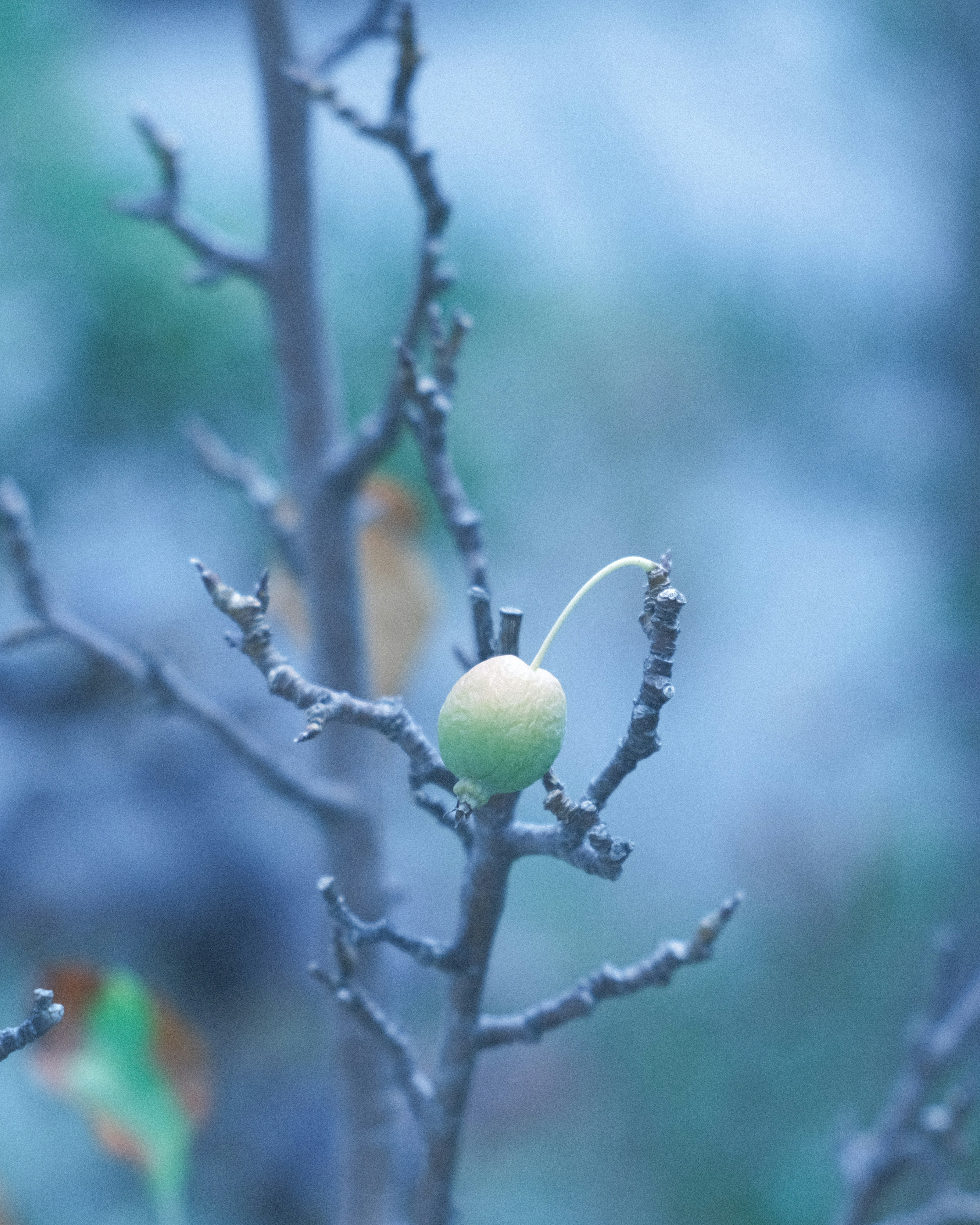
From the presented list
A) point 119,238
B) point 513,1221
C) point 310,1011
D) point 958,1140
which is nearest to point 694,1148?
point 513,1221

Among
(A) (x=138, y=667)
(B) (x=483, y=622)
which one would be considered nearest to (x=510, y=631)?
(B) (x=483, y=622)

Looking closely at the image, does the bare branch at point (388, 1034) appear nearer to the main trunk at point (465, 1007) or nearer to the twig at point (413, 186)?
the main trunk at point (465, 1007)

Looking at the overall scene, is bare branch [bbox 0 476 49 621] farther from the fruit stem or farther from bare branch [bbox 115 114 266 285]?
the fruit stem

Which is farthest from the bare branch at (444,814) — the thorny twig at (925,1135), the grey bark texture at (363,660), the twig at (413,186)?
the thorny twig at (925,1135)

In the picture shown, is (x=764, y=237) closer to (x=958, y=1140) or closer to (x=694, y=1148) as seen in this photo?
(x=694, y=1148)

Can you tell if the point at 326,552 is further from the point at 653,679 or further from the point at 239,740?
the point at 653,679
